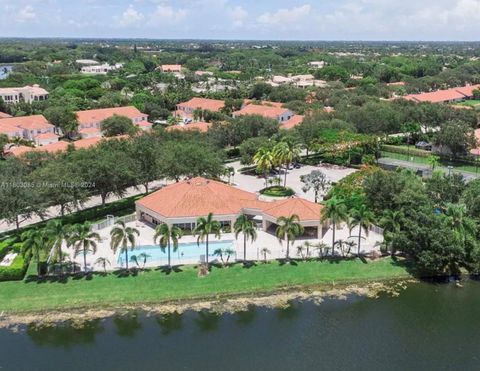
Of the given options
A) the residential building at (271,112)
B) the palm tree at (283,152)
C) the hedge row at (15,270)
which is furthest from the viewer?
the residential building at (271,112)

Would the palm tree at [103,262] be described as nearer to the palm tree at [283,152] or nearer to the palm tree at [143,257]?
the palm tree at [143,257]

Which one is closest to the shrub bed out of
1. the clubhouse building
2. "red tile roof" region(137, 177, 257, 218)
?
"red tile roof" region(137, 177, 257, 218)

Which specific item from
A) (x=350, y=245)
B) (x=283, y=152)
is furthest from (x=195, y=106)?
(x=350, y=245)

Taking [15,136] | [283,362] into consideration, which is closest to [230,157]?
[15,136]

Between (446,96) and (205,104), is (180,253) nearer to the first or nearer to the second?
(205,104)

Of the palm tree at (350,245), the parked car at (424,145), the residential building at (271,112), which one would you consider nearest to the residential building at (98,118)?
the residential building at (271,112)

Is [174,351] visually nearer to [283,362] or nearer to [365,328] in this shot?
[283,362]

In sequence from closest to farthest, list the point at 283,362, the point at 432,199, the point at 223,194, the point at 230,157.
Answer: the point at 283,362 < the point at 432,199 < the point at 223,194 < the point at 230,157
